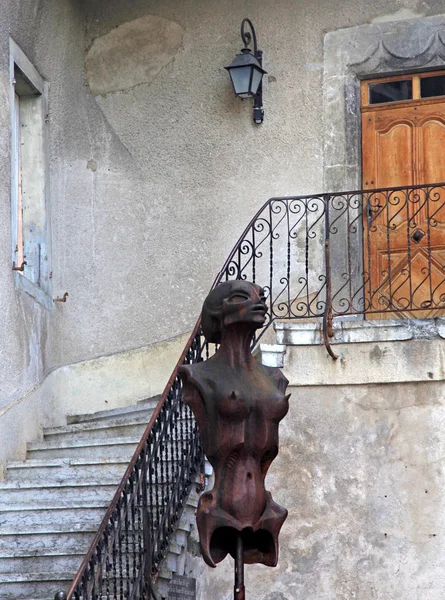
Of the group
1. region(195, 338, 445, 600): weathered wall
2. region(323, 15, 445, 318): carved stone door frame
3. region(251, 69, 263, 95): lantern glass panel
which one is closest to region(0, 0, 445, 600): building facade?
region(323, 15, 445, 318): carved stone door frame

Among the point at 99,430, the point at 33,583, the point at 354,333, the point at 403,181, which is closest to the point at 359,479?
the point at 354,333

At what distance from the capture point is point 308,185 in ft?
35.2

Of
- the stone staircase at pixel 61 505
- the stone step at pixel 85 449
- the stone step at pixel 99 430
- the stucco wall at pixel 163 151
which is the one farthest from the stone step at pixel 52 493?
the stucco wall at pixel 163 151

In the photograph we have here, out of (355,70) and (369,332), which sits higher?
(355,70)

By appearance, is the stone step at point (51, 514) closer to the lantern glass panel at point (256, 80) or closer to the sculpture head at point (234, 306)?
the sculpture head at point (234, 306)

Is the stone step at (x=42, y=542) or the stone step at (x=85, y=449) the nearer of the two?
the stone step at (x=42, y=542)

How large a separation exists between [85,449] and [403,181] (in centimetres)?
363

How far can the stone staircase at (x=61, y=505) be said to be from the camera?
7.64 meters

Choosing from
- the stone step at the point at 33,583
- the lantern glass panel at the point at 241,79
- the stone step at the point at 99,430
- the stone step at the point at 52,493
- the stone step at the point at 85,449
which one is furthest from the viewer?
the lantern glass panel at the point at 241,79

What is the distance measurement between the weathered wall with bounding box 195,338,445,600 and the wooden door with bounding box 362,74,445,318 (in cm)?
172

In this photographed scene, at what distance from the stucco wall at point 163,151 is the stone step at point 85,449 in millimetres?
1155

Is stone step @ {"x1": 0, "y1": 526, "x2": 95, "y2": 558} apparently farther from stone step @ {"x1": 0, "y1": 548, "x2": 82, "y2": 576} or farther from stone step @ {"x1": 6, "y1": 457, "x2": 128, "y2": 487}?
stone step @ {"x1": 6, "y1": 457, "x2": 128, "y2": 487}

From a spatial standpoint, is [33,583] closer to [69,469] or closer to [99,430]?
[69,469]

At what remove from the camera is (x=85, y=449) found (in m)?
9.21
